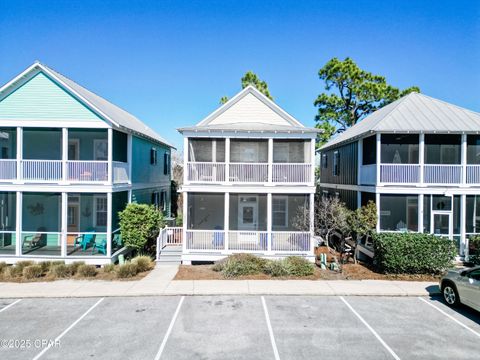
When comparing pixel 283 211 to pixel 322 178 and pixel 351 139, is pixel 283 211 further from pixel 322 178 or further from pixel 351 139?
pixel 322 178

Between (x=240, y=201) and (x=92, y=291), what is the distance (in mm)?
9096

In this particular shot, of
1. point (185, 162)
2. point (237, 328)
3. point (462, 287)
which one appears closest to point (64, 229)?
point (185, 162)

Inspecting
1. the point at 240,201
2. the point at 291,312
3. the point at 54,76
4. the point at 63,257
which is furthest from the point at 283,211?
the point at 54,76

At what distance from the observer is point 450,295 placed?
10219 mm

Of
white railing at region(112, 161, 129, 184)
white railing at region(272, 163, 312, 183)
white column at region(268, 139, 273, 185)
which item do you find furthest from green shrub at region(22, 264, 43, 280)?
white railing at region(272, 163, 312, 183)

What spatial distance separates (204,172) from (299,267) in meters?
Result: 6.31

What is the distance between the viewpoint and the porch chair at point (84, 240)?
15499 mm

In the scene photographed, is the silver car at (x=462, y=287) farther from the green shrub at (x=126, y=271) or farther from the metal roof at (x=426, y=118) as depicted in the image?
the green shrub at (x=126, y=271)

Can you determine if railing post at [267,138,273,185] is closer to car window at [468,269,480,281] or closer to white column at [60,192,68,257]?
car window at [468,269,480,281]

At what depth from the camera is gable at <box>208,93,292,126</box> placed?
677 inches

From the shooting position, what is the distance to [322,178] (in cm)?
2638

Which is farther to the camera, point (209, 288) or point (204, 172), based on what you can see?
point (204, 172)

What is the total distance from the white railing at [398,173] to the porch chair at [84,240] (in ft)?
48.1

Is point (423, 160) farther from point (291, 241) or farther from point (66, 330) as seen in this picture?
point (66, 330)
